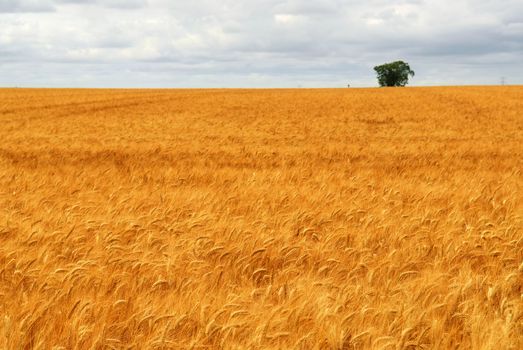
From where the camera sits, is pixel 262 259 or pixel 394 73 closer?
pixel 262 259

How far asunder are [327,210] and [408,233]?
120 cm

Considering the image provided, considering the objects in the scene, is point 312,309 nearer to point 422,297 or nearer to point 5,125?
point 422,297

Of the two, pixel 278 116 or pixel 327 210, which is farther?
pixel 278 116

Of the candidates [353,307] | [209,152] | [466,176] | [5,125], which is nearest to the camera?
[353,307]

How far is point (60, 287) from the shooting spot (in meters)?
3.27

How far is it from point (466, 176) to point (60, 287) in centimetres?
663

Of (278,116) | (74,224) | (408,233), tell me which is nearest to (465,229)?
(408,233)

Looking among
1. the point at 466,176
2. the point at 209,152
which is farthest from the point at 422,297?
the point at 209,152

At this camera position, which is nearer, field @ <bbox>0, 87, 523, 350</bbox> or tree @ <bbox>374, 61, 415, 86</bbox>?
field @ <bbox>0, 87, 523, 350</bbox>

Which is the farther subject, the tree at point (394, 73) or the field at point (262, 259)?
the tree at point (394, 73)

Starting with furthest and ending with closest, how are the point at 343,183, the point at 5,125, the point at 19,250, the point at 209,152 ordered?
the point at 5,125 → the point at 209,152 → the point at 343,183 → the point at 19,250

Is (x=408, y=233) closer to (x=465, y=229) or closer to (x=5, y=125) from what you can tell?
(x=465, y=229)

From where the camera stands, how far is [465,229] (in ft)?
16.2

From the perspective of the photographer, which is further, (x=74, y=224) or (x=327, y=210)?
(x=327, y=210)
